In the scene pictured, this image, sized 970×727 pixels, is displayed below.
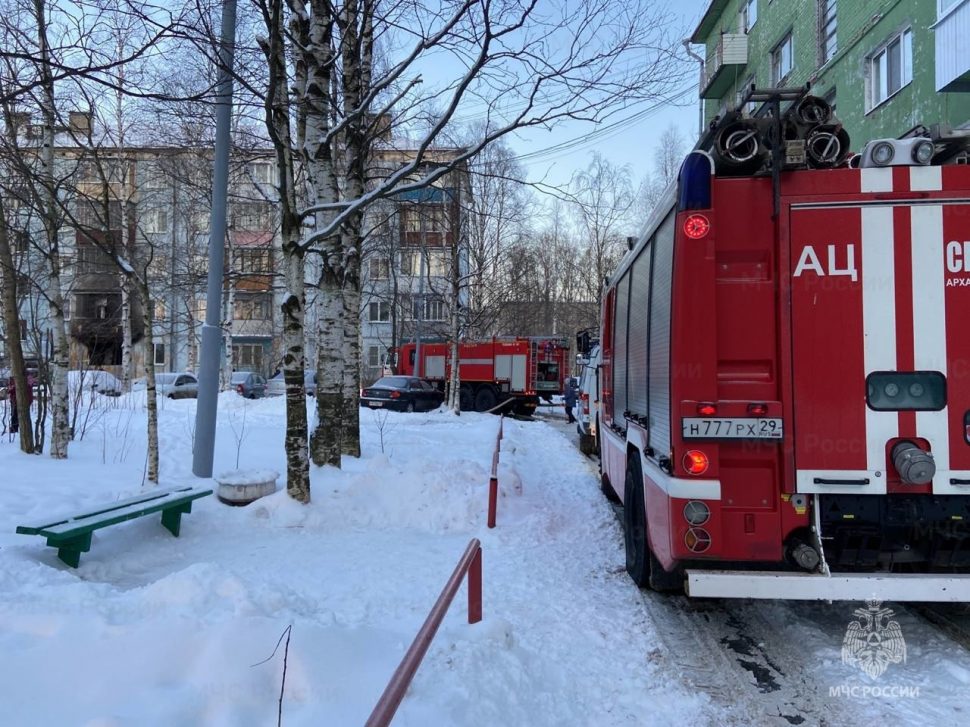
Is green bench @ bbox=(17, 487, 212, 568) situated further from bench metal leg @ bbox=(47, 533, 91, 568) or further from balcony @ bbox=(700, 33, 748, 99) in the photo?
balcony @ bbox=(700, 33, 748, 99)

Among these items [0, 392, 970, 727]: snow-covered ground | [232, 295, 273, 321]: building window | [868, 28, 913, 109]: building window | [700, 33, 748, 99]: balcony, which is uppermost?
[700, 33, 748, 99]: balcony

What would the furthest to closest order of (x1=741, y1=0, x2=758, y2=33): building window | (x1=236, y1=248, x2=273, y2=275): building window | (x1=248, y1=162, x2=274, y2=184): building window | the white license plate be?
(x1=741, y1=0, x2=758, y2=33): building window → (x1=236, y1=248, x2=273, y2=275): building window → (x1=248, y1=162, x2=274, y2=184): building window → the white license plate

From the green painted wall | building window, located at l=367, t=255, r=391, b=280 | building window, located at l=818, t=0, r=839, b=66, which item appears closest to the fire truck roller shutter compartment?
the green painted wall

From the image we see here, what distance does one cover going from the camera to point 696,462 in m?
3.99

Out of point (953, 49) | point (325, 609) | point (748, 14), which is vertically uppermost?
point (748, 14)

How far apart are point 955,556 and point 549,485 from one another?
6978mm

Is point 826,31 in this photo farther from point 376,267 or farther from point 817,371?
point 376,267

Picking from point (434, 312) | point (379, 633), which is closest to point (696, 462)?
point (379, 633)

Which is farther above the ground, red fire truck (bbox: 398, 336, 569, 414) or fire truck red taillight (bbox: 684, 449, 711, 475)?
red fire truck (bbox: 398, 336, 569, 414)

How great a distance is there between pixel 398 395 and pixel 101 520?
20.7m

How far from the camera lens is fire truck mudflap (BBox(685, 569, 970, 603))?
3840 millimetres

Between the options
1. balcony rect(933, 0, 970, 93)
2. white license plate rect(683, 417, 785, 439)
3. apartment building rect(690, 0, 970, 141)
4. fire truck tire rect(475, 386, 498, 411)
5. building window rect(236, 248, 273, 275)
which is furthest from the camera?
fire truck tire rect(475, 386, 498, 411)

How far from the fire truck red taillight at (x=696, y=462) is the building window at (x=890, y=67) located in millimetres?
16077

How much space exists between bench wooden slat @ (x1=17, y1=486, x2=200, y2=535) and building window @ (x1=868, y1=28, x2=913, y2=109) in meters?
17.4
